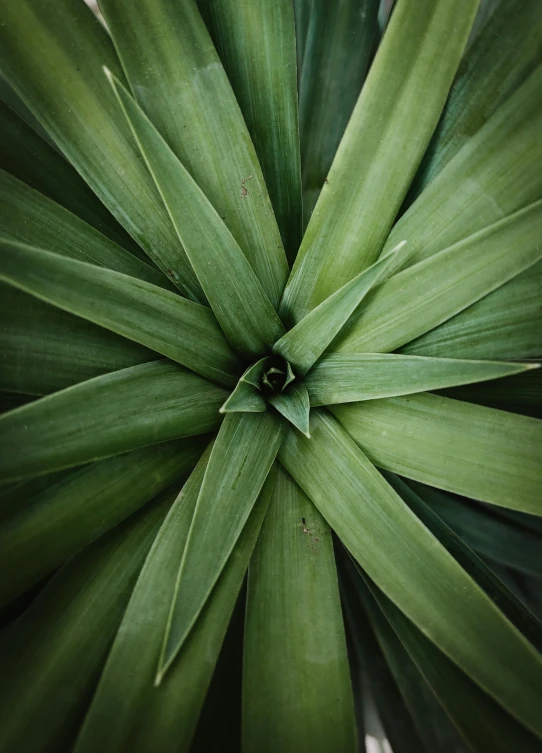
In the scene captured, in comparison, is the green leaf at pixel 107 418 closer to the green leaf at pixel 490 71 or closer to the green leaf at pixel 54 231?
the green leaf at pixel 54 231

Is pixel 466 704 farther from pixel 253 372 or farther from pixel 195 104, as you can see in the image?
pixel 195 104

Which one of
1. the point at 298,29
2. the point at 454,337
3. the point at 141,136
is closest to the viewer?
the point at 141,136

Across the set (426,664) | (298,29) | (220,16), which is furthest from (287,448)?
(298,29)

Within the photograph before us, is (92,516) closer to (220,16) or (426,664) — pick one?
(426,664)

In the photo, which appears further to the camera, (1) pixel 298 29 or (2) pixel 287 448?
(1) pixel 298 29

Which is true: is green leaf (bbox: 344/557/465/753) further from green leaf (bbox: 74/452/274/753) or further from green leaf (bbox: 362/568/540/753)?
green leaf (bbox: 74/452/274/753)

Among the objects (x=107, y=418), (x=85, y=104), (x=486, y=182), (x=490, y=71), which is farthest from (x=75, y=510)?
(x=490, y=71)
